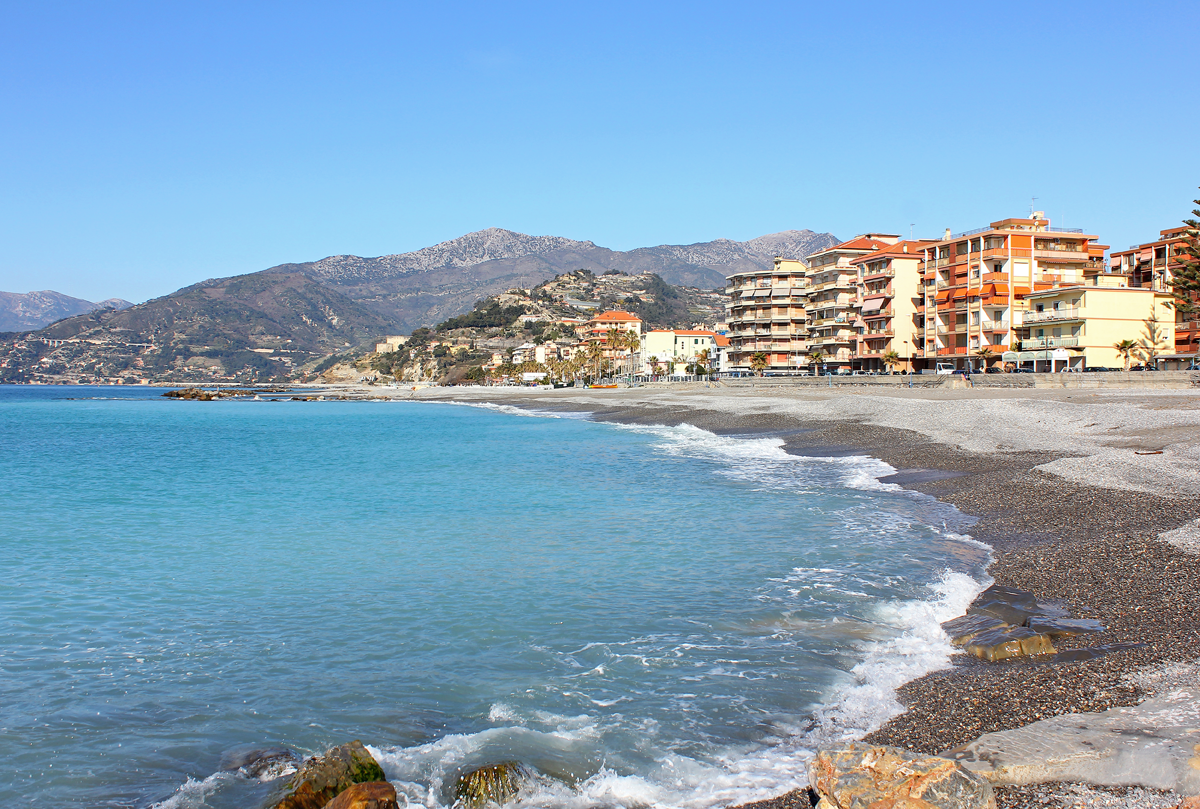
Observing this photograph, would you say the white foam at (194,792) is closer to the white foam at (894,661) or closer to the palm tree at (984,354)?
the white foam at (894,661)

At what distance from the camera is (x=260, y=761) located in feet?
20.5

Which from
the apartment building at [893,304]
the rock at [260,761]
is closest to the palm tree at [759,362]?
the apartment building at [893,304]

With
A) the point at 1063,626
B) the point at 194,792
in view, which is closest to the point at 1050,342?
the point at 1063,626

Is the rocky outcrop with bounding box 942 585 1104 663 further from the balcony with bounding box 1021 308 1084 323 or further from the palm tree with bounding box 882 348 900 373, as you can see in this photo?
the palm tree with bounding box 882 348 900 373

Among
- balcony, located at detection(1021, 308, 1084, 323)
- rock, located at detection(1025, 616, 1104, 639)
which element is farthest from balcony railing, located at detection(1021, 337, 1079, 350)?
rock, located at detection(1025, 616, 1104, 639)

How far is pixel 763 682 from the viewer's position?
7.47m

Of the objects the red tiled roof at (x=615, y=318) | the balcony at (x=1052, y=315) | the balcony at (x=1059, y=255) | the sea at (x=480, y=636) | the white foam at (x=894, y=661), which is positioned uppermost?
the red tiled roof at (x=615, y=318)

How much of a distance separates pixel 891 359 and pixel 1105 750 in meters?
75.2

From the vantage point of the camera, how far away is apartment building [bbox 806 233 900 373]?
86.0m

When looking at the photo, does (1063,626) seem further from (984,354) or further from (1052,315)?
(984,354)

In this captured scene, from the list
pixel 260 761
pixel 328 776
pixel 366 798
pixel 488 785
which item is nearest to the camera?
pixel 366 798

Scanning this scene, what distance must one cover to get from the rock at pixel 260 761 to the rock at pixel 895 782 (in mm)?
4147

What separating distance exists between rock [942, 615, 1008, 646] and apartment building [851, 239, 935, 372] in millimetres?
71965

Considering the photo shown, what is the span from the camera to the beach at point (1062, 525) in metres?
6.16
